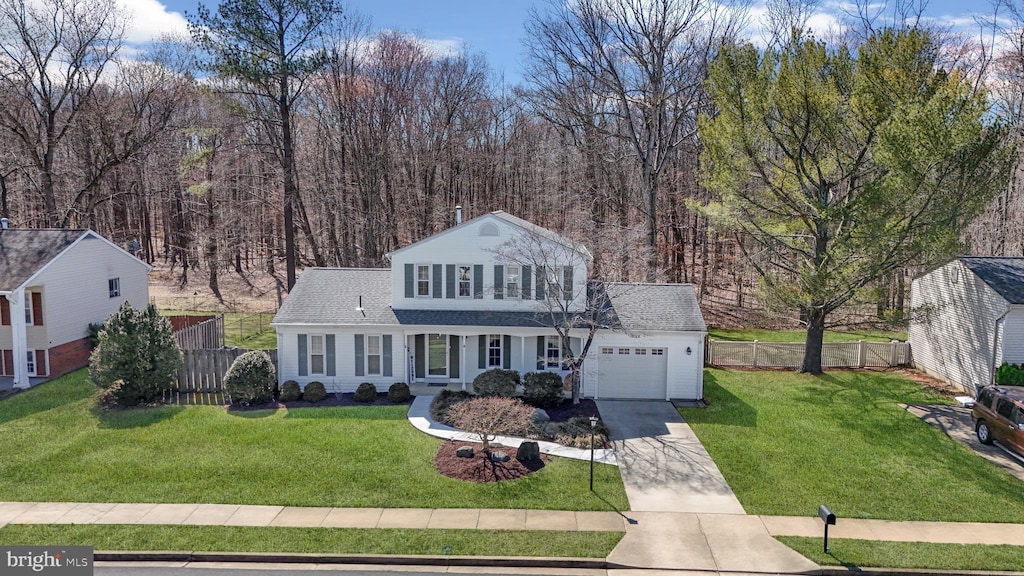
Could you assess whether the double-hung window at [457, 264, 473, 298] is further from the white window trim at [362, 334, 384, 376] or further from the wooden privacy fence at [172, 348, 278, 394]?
the wooden privacy fence at [172, 348, 278, 394]

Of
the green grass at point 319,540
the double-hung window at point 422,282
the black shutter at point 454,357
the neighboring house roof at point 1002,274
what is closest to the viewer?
the green grass at point 319,540

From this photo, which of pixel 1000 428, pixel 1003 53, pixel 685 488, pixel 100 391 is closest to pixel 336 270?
pixel 100 391

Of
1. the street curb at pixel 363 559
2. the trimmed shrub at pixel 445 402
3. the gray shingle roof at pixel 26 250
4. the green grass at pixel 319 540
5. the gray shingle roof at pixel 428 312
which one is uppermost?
the gray shingle roof at pixel 26 250

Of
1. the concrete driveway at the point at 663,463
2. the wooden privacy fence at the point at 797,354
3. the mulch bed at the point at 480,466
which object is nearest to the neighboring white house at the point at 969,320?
the wooden privacy fence at the point at 797,354

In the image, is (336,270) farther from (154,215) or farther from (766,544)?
(154,215)

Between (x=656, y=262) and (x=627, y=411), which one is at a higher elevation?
(x=656, y=262)

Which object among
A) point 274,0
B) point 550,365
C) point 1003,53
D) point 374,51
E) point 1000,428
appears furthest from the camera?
point 374,51

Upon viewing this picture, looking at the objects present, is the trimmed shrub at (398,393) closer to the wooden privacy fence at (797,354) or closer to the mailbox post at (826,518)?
the wooden privacy fence at (797,354)
